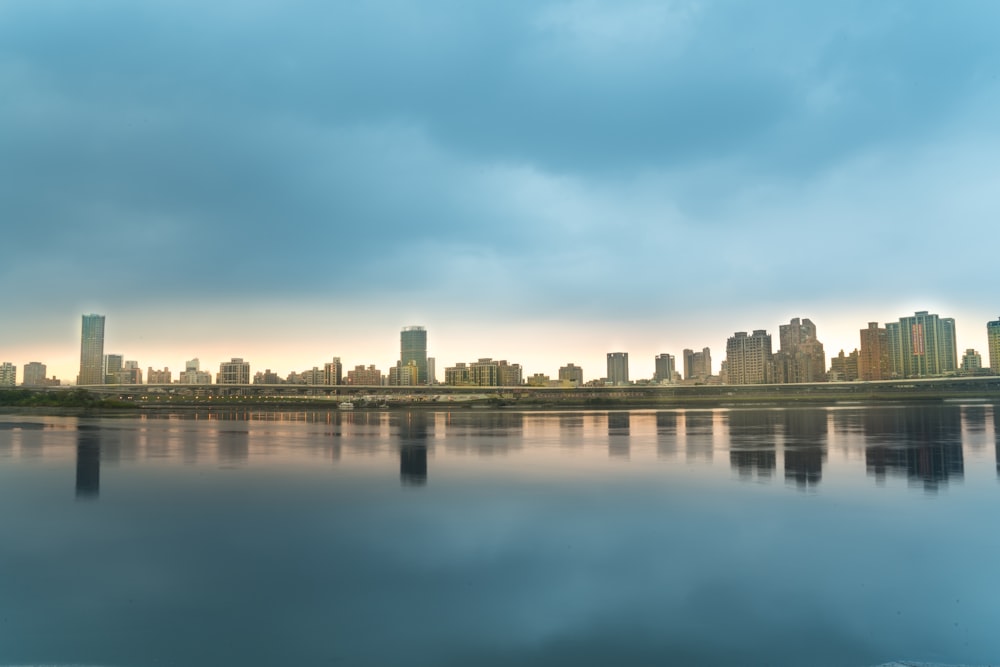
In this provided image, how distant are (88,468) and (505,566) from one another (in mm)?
19813

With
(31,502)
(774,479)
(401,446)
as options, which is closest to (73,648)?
(31,502)

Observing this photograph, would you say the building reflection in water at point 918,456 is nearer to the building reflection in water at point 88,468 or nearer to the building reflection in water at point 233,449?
the building reflection in water at point 88,468

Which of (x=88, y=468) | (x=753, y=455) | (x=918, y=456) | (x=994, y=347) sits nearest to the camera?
(x=88, y=468)

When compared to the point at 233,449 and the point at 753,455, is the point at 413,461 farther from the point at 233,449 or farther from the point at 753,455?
the point at 753,455

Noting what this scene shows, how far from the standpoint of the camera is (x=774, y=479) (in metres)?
19.1

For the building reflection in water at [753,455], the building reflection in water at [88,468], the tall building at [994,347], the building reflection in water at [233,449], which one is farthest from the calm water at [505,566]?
the tall building at [994,347]

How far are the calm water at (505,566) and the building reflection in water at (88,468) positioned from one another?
0.21m

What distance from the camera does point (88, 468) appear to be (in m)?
23.1

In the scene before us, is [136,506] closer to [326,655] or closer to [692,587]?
[326,655]

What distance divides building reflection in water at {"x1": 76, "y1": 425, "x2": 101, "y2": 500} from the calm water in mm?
207

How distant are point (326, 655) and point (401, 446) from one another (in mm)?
25530

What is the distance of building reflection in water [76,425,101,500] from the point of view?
1808cm

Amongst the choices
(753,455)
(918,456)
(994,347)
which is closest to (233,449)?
(753,455)

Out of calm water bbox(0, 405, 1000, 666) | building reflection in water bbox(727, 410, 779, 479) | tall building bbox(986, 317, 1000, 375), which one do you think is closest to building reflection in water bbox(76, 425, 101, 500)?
calm water bbox(0, 405, 1000, 666)
